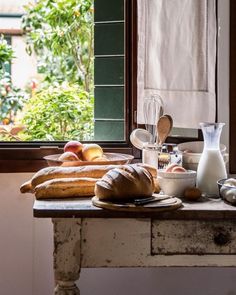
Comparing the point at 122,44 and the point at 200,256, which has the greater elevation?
the point at 122,44

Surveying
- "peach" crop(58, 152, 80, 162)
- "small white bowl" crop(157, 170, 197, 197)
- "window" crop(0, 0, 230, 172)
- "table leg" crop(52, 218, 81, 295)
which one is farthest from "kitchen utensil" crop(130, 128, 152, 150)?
"table leg" crop(52, 218, 81, 295)

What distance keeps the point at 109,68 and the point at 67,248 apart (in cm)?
91

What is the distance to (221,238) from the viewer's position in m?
1.40

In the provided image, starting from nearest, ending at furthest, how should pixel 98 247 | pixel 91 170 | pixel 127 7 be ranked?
pixel 98 247
pixel 91 170
pixel 127 7

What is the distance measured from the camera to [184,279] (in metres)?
2.10

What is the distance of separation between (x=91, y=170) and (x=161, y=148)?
0.97 ft

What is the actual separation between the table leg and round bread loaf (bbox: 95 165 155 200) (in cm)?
11

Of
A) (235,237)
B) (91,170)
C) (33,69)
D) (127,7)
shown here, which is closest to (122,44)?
(127,7)

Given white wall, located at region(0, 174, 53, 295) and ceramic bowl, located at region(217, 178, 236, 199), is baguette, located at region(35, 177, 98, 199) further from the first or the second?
white wall, located at region(0, 174, 53, 295)

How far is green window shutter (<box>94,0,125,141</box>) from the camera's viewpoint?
2076mm

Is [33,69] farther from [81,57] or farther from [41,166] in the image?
[41,166]

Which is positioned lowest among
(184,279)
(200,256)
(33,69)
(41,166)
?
(184,279)

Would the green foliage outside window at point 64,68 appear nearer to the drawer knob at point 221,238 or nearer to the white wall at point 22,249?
the white wall at point 22,249

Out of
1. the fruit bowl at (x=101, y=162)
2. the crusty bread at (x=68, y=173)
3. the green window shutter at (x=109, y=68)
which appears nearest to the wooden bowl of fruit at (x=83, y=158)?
the fruit bowl at (x=101, y=162)
